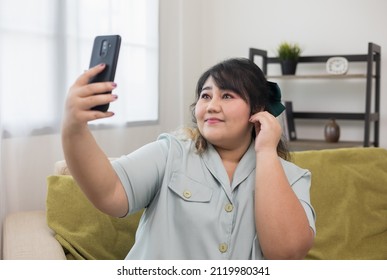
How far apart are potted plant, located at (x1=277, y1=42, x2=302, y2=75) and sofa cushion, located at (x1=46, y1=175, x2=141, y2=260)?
2106 mm

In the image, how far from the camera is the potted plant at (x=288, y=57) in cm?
351

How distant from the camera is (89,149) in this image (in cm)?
92

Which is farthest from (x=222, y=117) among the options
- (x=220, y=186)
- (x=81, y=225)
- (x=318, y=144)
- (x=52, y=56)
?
(x=318, y=144)

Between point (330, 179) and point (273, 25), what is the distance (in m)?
2.09

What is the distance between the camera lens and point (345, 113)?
355 cm

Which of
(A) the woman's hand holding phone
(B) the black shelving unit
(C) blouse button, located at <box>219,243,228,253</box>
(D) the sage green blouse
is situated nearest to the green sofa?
(D) the sage green blouse

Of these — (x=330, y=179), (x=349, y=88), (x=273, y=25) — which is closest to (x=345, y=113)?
(x=349, y=88)

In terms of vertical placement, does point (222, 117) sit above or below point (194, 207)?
above

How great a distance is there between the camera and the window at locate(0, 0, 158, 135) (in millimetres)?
2303

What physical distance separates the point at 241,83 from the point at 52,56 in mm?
1563

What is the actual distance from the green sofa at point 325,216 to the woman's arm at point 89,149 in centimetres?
69

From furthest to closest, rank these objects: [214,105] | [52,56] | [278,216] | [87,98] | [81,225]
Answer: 1. [52,56]
2. [81,225]
3. [214,105]
4. [278,216]
5. [87,98]

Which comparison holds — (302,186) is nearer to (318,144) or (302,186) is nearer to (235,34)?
(318,144)

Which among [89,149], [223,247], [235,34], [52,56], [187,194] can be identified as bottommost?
[223,247]
